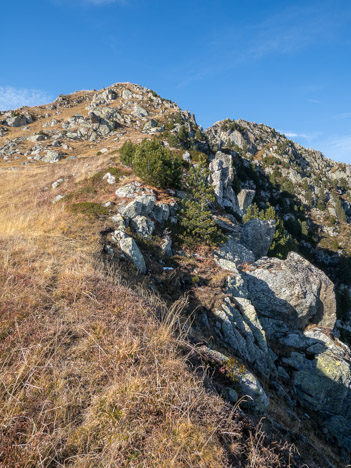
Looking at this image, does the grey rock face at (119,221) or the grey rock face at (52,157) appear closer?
the grey rock face at (119,221)

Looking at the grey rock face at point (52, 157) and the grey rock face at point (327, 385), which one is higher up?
the grey rock face at point (52, 157)

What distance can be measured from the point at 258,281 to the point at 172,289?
8794 mm

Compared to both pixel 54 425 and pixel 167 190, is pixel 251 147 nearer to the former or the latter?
pixel 167 190

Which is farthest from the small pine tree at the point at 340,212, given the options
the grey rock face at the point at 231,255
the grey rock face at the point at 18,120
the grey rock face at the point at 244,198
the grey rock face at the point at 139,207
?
the grey rock face at the point at 18,120

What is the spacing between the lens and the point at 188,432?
10.6 feet

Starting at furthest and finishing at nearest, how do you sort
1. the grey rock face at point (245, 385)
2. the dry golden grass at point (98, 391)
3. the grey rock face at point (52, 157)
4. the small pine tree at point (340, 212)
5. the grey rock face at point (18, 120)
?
1. the small pine tree at point (340, 212)
2. the grey rock face at point (18, 120)
3. the grey rock face at point (52, 157)
4. the grey rock face at point (245, 385)
5. the dry golden grass at point (98, 391)

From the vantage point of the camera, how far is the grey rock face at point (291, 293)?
17.8 meters

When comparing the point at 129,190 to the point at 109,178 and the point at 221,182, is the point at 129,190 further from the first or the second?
the point at 221,182

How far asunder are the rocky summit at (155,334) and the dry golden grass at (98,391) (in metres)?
0.02

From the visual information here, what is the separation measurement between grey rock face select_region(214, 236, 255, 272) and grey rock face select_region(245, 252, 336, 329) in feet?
3.87

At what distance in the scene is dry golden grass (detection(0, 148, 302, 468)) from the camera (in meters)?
3.00

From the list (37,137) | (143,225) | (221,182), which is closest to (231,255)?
(143,225)

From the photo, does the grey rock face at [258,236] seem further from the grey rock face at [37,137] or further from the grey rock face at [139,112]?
the grey rock face at [37,137]

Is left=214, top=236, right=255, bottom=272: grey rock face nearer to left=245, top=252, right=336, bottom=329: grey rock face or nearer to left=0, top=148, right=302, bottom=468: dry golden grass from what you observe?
left=245, top=252, right=336, bottom=329: grey rock face
